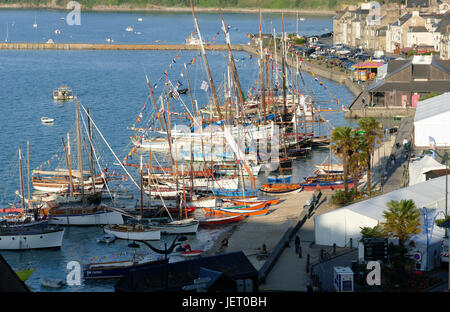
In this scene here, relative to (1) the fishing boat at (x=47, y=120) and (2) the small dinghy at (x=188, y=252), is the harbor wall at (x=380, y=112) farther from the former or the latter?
(2) the small dinghy at (x=188, y=252)

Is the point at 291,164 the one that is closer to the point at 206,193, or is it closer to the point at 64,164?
the point at 206,193

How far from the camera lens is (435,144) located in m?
52.8

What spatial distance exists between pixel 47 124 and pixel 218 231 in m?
45.9

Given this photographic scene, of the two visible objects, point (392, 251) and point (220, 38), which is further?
point (220, 38)

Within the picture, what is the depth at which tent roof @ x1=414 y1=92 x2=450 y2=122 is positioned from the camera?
55.3 m

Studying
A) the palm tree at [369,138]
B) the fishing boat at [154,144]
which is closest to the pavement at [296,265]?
the palm tree at [369,138]

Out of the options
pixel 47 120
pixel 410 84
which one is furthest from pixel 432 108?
pixel 47 120

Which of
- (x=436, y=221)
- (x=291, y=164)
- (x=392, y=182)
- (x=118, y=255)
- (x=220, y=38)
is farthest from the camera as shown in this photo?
(x=220, y=38)

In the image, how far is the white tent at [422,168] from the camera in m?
42.2

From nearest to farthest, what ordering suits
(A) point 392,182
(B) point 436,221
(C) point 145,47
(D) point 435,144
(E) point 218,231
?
(B) point 436,221 → (E) point 218,231 → (A) point 392,182 → (D) point 435,144 → (C) point 145,47

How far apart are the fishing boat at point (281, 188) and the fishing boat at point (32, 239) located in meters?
14.1

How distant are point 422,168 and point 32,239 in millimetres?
20363
